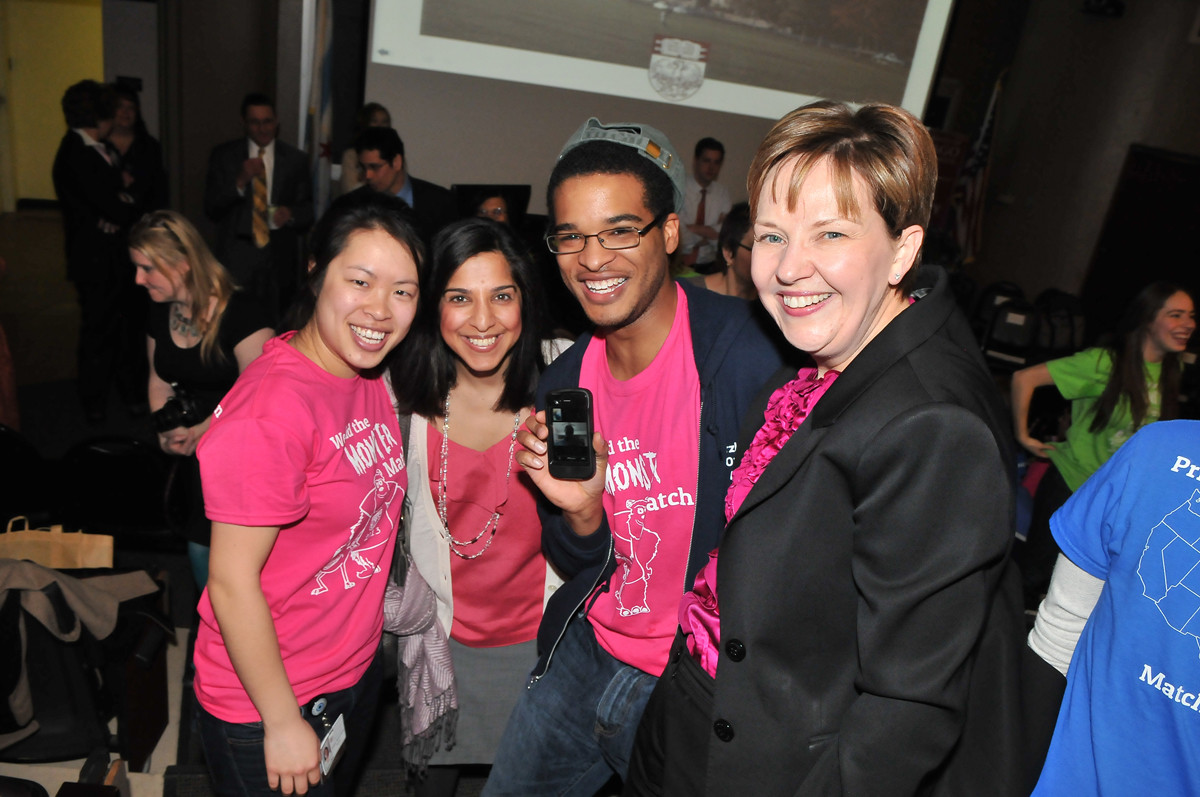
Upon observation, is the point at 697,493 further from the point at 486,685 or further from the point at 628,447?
the point at 486,685

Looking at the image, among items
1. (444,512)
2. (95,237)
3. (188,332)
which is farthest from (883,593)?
(95,237)

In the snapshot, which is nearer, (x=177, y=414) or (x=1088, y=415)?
(x=177, y=414)

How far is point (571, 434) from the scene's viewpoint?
1501 millimetres

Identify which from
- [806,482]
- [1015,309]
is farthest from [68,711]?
[1015,309]

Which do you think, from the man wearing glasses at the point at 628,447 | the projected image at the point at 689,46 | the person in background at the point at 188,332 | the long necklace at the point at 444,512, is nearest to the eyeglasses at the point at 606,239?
the man wearing glasses at the point at 628,447

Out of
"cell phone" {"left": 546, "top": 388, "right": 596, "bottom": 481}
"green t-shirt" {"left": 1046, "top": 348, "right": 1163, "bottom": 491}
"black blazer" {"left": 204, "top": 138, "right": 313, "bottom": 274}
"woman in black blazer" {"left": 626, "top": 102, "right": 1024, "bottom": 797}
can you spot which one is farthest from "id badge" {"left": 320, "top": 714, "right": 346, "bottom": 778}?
"black blazer" {"left": 204, "top": 138, "right": 313, "bottom": 274}

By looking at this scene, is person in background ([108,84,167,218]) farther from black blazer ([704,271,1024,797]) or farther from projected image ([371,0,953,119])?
black blazer ([704,271,1024,797])

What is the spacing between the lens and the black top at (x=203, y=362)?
2.52m

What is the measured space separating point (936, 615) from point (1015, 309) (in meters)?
5.12

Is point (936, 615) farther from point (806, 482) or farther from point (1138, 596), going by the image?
point (1138, 596)

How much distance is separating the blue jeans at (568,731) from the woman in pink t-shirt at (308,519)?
1.20ft

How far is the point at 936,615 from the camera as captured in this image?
91cm

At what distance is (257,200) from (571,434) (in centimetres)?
377

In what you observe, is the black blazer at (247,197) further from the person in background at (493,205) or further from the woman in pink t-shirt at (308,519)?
the woman in pink t-shirt at (308,519)
